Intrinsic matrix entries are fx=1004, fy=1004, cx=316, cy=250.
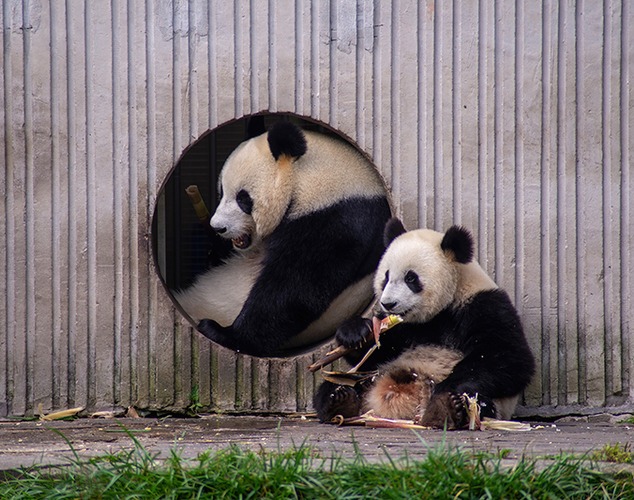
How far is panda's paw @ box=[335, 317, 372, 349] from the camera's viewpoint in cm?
471

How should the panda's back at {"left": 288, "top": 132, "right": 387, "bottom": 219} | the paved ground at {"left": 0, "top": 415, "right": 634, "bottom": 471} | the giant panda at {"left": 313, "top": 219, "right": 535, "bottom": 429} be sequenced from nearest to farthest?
the paved ground at {"left": 0, "top": 415, "right": 634, "bottom": 471} < the giant panda at {"left": 313, "top": 219, "right": 535, "bottom": 429} < the panda's back at {"left": 288, "top": 132, "right": 387, "bottom": 219}

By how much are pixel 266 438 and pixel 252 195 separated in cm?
181

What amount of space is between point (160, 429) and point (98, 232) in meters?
1.16

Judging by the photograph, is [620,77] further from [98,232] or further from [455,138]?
[98,232]

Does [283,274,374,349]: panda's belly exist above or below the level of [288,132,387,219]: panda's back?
below

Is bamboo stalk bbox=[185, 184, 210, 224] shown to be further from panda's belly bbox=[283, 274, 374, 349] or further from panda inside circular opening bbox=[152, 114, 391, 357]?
panda's belly bbox=[283, 274, 374, 349]

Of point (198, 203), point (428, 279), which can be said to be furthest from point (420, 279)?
point (198, 203)

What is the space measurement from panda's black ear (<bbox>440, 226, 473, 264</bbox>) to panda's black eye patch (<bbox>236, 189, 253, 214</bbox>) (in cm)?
135

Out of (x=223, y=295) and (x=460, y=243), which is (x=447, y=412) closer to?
(x=460, y=243)

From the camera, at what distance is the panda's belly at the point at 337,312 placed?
5.54 meters

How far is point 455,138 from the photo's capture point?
5.07 metres

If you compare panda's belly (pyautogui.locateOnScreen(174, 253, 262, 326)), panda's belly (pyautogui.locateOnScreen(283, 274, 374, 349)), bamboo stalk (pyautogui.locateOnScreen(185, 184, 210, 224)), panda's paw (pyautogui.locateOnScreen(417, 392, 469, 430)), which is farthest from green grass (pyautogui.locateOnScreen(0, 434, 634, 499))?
bamboo stalk (pyautogui.locateOnScreen(185, 184, 210, 224))

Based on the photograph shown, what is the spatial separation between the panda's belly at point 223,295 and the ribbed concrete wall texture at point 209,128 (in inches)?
32.9

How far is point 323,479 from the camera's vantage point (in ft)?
10.6
